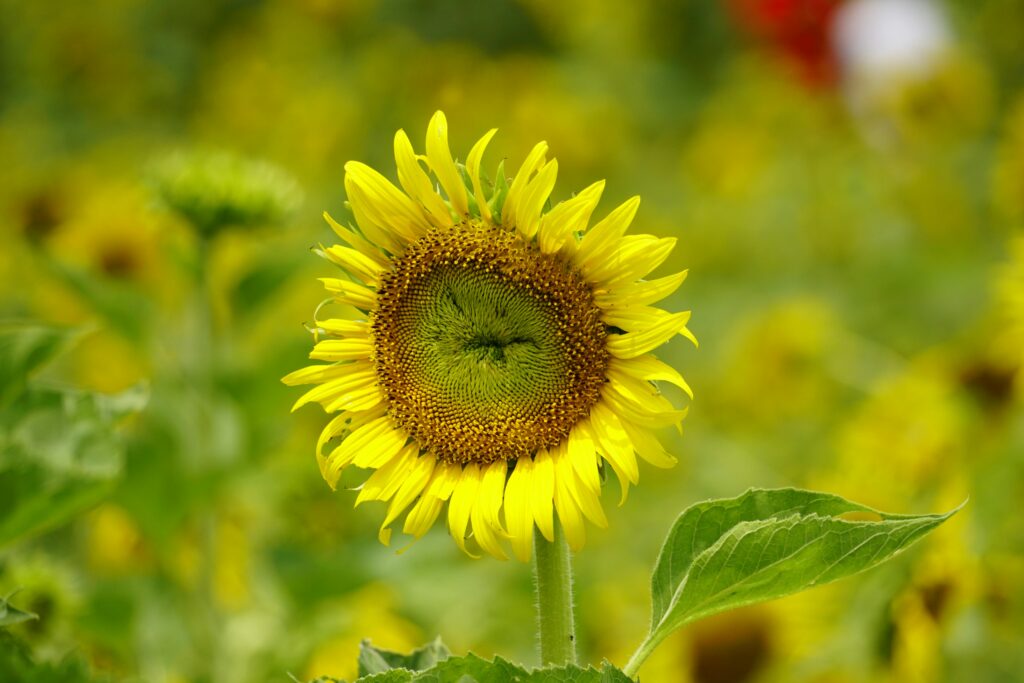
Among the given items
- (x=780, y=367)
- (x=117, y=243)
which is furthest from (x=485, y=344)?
(x=780, y=367)

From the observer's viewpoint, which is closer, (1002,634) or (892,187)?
(1002,634)

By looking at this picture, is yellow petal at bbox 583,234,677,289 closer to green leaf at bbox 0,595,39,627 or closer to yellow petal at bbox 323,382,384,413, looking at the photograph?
yellow petal at bbox 323,382,384,413

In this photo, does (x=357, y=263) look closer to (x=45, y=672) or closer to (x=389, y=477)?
(x=389, y=477)

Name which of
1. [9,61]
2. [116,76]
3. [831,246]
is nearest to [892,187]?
[831,246]

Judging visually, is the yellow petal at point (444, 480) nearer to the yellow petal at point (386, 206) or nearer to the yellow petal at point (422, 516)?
the yellow petal at point (422, 516)

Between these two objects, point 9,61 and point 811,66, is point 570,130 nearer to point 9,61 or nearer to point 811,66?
point 811,66

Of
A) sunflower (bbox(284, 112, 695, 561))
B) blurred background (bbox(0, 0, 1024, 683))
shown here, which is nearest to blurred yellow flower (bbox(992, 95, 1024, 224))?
blurred background (bbox(0, 0, 1024, 683))
